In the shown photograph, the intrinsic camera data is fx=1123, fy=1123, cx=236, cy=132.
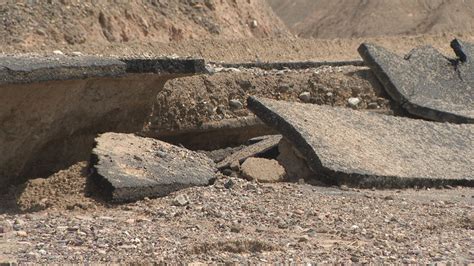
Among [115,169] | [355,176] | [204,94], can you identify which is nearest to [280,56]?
[204,94]

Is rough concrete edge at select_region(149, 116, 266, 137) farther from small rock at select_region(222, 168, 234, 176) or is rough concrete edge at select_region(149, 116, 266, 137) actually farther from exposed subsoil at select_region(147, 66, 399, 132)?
small rock at select_region(222, 168, 234, 176)

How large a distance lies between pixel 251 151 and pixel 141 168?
1677mm

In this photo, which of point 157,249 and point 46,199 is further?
point 46,199

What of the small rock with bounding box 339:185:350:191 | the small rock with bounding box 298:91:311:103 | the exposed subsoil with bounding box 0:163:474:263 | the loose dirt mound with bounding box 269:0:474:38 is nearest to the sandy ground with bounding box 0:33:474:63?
the small rock with bounding box 298:91:311:103

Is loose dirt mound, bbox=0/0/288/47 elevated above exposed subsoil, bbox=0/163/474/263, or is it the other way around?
exposed subsoil, bbox=0/163/474/263

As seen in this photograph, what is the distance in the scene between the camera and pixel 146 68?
7820mm

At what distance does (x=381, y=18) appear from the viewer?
111ft

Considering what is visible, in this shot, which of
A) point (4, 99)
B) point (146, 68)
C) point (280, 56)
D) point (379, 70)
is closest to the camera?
point (4, 99)

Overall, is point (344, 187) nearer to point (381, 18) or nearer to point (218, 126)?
point (218, 126)

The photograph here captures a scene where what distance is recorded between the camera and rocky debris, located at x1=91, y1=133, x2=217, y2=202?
6.97 m

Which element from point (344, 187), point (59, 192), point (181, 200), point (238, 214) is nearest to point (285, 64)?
point (344, 187)

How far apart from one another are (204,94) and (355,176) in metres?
2.21

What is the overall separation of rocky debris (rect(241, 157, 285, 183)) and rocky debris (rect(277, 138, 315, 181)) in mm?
59

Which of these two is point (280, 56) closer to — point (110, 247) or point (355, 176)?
point (355, 176)
